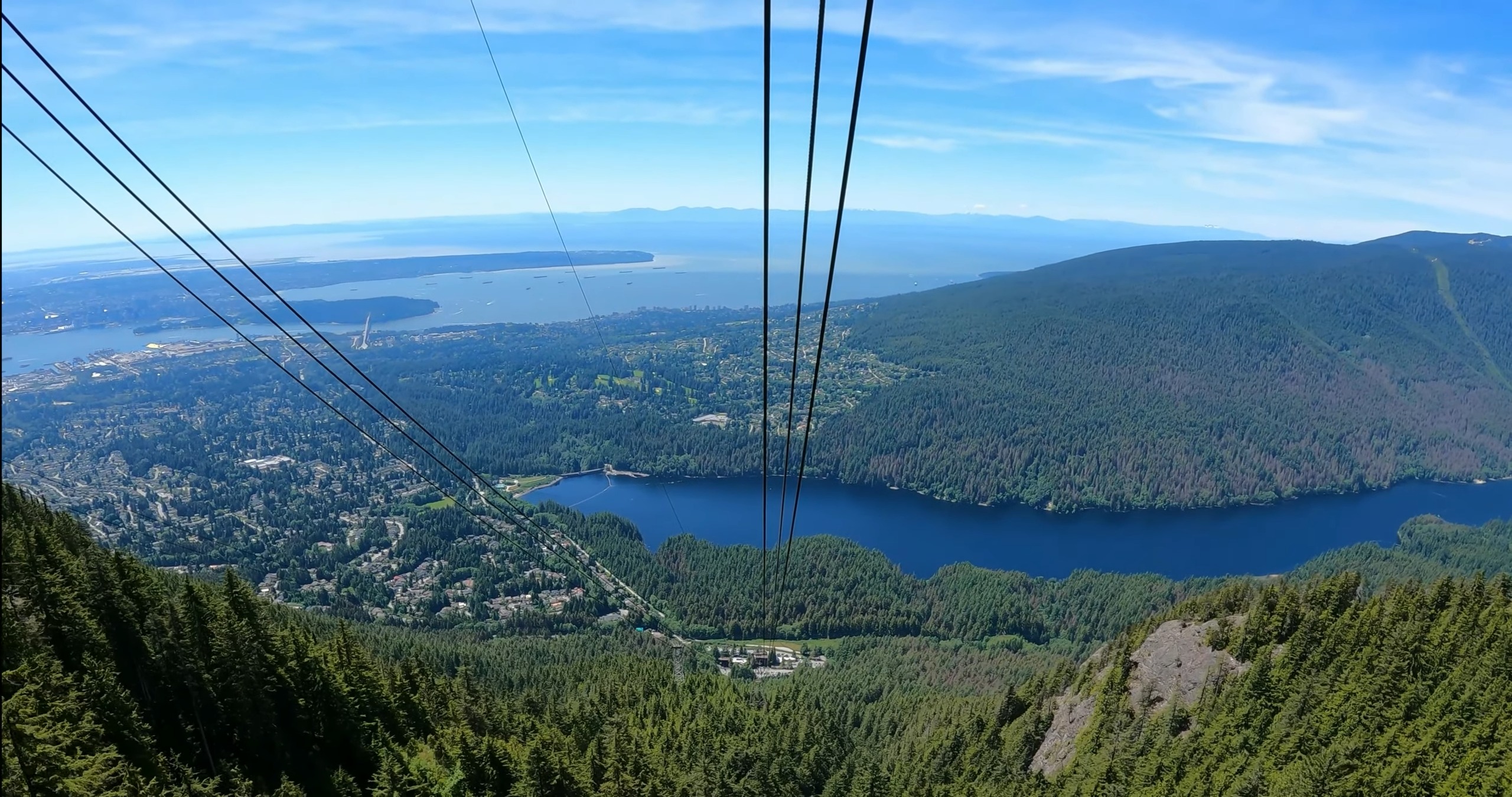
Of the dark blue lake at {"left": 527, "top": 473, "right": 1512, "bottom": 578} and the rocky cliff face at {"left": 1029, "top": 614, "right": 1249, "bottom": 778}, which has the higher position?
the rocky cliff face at {"left": 1029, "top": 614, "right": 1249, "bottom": 778}

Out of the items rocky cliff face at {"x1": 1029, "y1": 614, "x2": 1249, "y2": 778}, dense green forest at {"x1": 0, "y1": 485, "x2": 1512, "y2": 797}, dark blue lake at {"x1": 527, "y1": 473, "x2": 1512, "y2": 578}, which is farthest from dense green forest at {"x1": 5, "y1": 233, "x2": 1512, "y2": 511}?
rocky cliff face at {"x1": 1029, "y1": 614, "x2": 1249, "y2": 778}

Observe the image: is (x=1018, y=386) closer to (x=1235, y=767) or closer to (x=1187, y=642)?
(x=1187, y=642)

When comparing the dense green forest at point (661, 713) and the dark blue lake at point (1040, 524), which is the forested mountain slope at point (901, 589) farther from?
the dense green forest at point (661, 713)

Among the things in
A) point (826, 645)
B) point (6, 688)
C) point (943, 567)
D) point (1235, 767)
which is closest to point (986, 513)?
point (943, 567)

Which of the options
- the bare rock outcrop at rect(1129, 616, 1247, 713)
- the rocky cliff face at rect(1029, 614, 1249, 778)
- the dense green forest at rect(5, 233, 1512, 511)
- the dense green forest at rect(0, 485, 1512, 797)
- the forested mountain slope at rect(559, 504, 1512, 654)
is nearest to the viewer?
the dense green forest at rect(0, 485, 1512, 797)

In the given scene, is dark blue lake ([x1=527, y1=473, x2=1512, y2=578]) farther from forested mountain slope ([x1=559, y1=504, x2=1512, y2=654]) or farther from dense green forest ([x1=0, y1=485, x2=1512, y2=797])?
dense green forest ([x1=0, y1=485, x2=1512, y2=797])

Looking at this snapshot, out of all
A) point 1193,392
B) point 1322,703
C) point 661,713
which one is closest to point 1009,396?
point 1193,392
